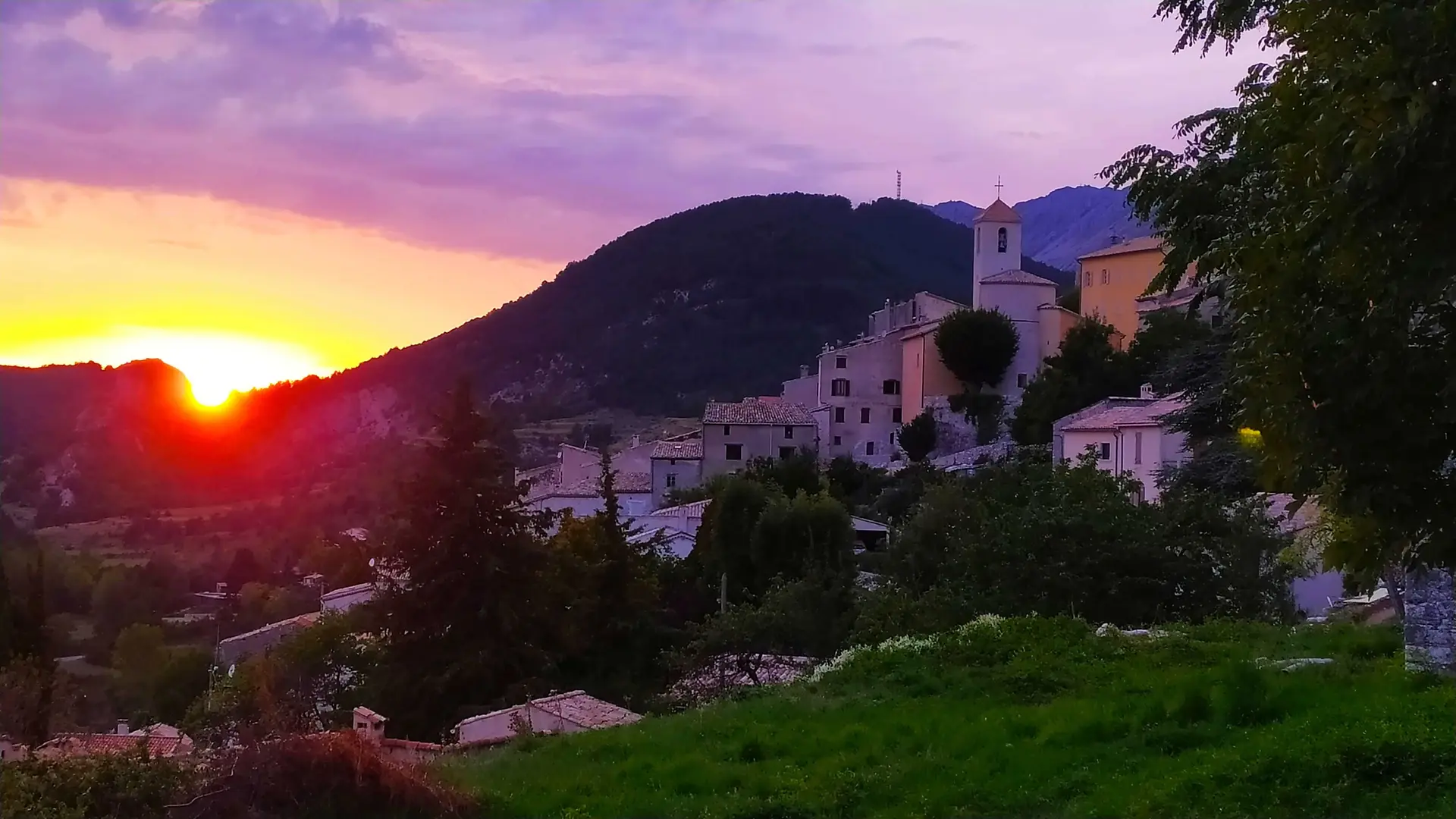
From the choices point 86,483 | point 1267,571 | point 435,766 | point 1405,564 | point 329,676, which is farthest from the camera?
point 86,483

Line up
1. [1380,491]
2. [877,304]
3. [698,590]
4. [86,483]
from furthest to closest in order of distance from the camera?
[877,304]
[86,483]
[698,590]
[1380,491]

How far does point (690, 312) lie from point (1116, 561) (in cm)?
9567

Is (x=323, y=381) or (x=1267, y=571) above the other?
(x=323, y=381)

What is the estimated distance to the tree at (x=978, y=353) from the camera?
214ft

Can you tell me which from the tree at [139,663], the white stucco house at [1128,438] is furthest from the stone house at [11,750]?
the tree at [139,663]

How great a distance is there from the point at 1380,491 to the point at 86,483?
64.2 m

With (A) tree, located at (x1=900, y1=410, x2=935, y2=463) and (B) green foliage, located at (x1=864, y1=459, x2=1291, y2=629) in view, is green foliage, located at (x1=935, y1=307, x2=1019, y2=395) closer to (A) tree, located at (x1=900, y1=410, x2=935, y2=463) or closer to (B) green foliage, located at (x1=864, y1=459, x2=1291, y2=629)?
(A) tree, located at (x1=900, y1=410, x2=935, y2=463)

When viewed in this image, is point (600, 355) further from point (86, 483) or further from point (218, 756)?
point (218, 756)

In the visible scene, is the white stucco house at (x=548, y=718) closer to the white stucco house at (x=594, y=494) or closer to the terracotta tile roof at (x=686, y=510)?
the terracotta tile roof at (x=686, y=510)

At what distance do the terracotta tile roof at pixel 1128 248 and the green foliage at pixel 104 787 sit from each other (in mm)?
61462

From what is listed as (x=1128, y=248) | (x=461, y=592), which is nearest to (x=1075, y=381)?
(x=1128, y=248)

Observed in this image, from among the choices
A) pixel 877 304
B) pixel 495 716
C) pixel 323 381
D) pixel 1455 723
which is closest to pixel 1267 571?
pixel 495 716

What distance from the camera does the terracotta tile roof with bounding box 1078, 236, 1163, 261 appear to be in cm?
6556

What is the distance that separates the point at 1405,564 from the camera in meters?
6.58
